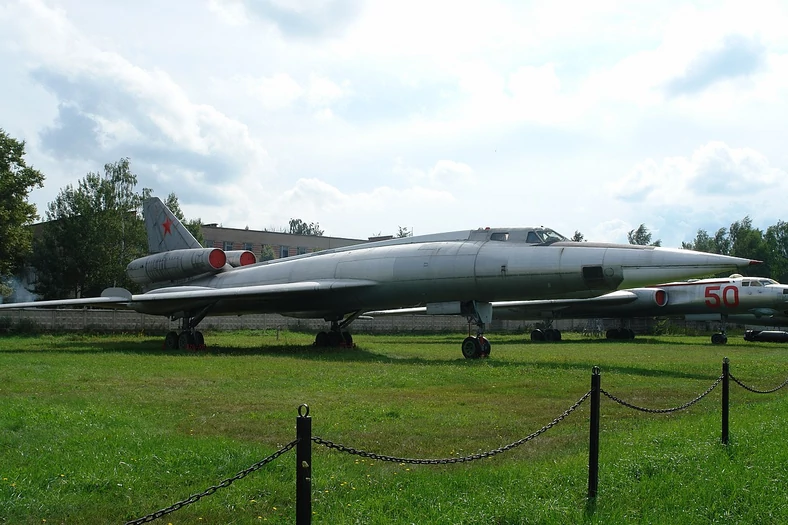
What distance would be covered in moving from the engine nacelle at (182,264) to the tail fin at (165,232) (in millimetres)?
852

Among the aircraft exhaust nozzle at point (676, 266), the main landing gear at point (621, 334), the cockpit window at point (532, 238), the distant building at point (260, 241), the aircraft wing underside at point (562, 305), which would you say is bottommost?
the main landing gear at point (621, 334)

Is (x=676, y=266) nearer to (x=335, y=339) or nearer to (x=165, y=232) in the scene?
(x=335, y=339)

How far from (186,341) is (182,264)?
369 cm

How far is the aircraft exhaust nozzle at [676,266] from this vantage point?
13.9m

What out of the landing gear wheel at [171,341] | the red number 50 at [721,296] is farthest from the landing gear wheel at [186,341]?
the red number 50 at [721,296]

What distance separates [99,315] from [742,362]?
25244 mm

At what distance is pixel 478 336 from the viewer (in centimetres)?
1786

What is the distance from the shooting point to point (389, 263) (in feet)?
64.1

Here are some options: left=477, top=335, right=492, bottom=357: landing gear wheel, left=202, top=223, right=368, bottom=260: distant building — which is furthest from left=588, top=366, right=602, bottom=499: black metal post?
left=202, top=223, right=368, bottom=260: distant building

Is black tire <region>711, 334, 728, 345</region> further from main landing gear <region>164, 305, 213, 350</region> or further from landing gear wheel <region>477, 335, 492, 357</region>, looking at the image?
main landing gear <region>164, 305, 213, 350</region>

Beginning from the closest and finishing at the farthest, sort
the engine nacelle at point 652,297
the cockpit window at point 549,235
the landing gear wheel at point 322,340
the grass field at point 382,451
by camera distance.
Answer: the grass field at point 382,451
the cockpit window at point 549,235
the landing gear wheel at point 322,340
the engine nacelle at point 652,297

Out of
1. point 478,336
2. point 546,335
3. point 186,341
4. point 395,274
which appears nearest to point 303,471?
point 478,336

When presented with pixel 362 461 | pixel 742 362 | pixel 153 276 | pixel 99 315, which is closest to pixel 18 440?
pixel 362 461

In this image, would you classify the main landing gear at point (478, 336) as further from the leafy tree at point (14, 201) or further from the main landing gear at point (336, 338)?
the leafy tree at point (14, 201)
